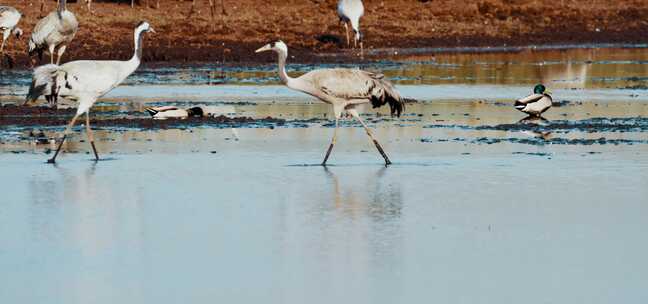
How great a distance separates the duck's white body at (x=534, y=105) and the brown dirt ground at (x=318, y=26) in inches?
462

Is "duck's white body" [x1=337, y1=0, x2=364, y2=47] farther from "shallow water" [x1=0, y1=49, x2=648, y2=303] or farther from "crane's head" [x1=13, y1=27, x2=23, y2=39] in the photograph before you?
"shallow water" [x1=0, y1=49, x2=648, y2=303]

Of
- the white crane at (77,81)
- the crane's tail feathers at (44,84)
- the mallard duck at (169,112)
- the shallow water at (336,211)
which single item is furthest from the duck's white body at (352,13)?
the crane's tail feathers at (44,84)

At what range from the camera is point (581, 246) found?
7.70 m

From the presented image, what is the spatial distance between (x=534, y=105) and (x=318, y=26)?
712 inches

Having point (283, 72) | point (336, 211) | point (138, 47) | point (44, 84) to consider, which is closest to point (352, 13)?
point (138, 47)

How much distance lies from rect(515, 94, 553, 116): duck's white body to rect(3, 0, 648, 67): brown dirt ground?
11.7m

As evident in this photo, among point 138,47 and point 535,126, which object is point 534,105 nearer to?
point 535,126

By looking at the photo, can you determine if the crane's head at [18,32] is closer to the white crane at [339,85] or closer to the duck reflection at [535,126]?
the duck reflection at [535,126]

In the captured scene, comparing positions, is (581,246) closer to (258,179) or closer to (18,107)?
(258,179)

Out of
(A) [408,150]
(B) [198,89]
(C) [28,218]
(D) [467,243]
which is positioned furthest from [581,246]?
(B) [198,89]

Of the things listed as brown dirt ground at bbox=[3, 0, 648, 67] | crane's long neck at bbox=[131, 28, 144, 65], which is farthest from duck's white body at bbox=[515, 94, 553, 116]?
brown dirt ground at bbox=[3, 0, 648, 67]

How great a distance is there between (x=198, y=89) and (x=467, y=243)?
13189 millimetres

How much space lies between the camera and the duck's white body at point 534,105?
15.9m

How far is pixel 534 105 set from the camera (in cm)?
1590
